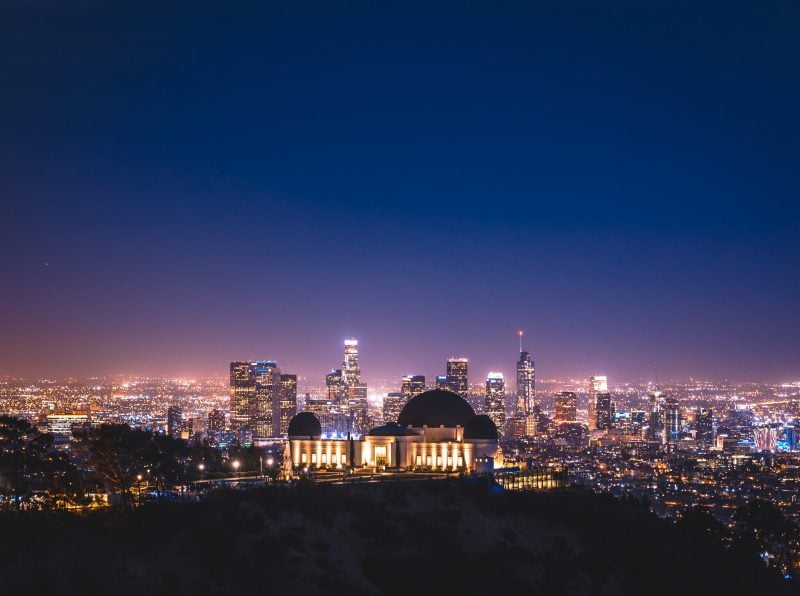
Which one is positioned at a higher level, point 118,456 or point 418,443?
point 118,456

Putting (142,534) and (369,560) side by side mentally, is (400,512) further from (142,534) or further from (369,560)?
(142,534)

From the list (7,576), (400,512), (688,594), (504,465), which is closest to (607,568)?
(688,594)

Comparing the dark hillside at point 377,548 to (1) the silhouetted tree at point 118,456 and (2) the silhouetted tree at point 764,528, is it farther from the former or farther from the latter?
(1) the silhouetted tree at point 118,456

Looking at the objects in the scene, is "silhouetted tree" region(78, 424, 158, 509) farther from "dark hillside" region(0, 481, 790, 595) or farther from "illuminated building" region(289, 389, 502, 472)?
"illuminated building" region(289, 389, 502, 472)

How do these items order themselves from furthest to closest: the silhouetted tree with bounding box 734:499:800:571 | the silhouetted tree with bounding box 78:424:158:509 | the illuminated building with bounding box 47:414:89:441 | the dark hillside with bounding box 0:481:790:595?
the illuminated building with bounding box 47:414:89:441
the silhouetted tree with bounding box 734:499:800:571
the silhouetted tree with bounding box 78:424:158:509
the dark hillside with bounding box 0:481:790:595

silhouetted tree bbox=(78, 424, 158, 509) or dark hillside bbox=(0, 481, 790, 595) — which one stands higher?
silhouetted tree bbox=(78, 424, 158, 509)

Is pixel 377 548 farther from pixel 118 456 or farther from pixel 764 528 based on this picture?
pixel 764 528

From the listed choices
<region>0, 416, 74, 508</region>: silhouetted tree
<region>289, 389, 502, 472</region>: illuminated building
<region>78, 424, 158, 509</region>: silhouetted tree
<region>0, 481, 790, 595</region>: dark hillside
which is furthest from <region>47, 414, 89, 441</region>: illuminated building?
<region>0, 481, 790, 595</region>: dark hillside

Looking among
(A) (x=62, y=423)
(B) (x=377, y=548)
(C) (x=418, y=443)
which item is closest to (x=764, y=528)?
(C) (x=418, y=443)
